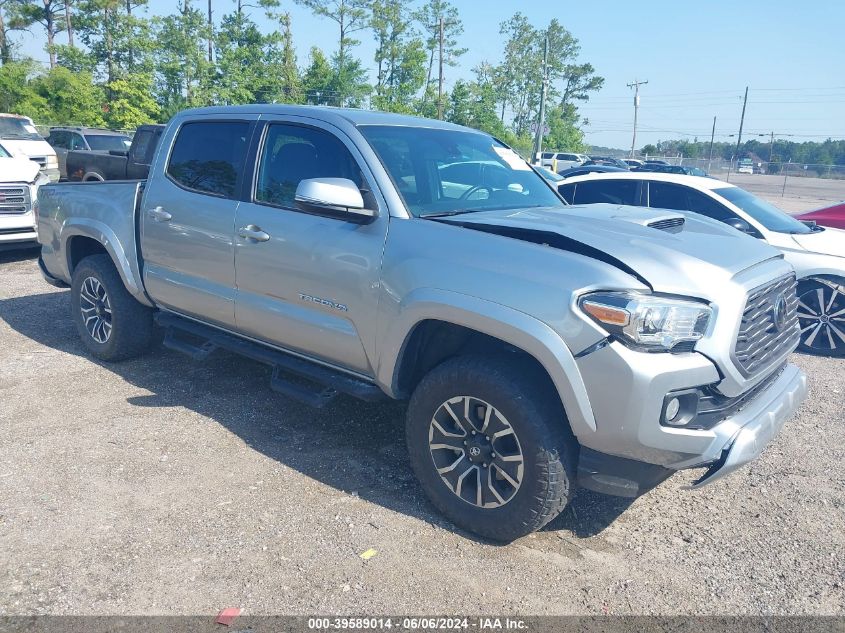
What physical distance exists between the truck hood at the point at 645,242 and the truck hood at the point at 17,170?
7835 mm

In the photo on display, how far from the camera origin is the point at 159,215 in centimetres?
480

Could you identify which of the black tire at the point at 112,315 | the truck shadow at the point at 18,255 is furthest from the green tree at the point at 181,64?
the black tire at the point at 112,315

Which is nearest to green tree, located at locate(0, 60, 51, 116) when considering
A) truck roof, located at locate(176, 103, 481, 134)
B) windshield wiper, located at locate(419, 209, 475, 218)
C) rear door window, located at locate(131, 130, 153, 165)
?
rear door window, located at locate(131, 130, 153, 165)

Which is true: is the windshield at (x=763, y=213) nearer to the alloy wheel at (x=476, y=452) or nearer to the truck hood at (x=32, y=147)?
the alloy wheel at (x=476, y=452)

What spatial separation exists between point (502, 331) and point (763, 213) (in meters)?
5.61

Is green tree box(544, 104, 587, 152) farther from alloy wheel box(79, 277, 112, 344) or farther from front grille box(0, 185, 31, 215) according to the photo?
alloy wheel box(79, 277, 112, 344)

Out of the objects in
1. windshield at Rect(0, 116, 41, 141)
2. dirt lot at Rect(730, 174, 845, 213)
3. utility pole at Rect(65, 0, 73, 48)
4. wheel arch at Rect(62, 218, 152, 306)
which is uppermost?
utility pole at Rect(65, 0, 73, 48)

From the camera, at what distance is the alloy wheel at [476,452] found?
315cm

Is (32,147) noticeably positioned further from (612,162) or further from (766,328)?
(612,162)

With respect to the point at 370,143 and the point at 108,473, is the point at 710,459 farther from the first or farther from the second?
the point at 108,473

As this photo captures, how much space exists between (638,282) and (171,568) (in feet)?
7.80

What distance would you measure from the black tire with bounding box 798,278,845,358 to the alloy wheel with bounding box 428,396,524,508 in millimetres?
4790

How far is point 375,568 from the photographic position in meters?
3.09

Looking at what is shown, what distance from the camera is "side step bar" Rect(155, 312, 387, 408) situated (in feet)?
12.6
